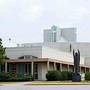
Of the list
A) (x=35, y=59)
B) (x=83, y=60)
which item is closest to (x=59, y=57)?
(x=35, y=59)

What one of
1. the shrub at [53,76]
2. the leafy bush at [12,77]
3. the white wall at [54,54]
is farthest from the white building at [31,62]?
the shrub at [53,76]

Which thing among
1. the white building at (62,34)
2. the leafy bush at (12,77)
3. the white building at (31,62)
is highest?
the white building at (62,34)

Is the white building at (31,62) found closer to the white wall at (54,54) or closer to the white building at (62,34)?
the white wall at (54,54)

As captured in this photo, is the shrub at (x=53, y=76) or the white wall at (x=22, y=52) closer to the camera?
the shrub at (x=53, y=76)

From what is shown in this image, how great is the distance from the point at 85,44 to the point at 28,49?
3605 centimetres

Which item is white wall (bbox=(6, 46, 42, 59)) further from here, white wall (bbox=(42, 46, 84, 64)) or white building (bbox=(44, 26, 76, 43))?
white building (bbox=(44, 26, 76, 43))

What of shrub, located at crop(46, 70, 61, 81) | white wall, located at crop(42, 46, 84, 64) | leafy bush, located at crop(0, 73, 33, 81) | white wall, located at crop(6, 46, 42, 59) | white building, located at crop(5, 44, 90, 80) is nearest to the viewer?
shrub, located at crop(46, 70, 61, 81)

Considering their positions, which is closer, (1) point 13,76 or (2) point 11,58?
(1) point 13,76

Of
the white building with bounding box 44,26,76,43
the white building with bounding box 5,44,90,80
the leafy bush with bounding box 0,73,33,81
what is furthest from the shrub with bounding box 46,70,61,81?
the white building with bounding box 44,26,76,43

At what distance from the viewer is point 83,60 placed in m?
85.2

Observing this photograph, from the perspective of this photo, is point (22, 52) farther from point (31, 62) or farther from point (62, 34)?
point (62, 34)

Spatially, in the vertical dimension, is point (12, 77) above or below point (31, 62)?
below

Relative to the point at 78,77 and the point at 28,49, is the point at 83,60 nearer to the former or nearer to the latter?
the point at 28,49

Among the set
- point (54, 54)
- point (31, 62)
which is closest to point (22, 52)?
point (31, 62)
